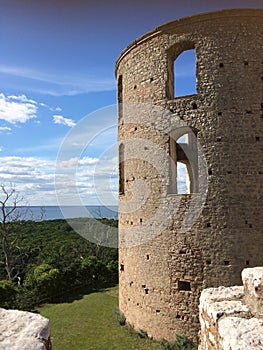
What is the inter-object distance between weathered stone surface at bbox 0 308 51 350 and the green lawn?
24.6 feet

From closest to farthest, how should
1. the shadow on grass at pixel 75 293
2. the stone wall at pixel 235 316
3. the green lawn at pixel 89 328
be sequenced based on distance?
the stone wall at pixel 235 316 → the green lawn at pixel 89 328 → the shadow on grass at pixel 75 293

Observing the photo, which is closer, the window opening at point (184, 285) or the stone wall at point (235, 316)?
the stone wall at point (235, 316)

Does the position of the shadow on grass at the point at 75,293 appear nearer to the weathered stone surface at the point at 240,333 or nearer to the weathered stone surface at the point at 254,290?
the weathered stone surface at the point at 254,290

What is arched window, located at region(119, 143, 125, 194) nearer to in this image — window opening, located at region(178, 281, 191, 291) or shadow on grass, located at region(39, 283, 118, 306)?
window opening, located at region(178, 281, 191, 291)

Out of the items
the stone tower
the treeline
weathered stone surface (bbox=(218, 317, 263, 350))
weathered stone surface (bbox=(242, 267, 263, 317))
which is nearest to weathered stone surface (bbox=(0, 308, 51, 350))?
weathered stone surface (bbox=(218, 317, 263, 350))

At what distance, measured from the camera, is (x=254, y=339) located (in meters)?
2.25

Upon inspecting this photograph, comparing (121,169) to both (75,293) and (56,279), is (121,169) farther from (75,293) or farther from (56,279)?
(75,293)

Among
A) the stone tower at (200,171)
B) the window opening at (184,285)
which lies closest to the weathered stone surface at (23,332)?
the stone tower at (200,171)

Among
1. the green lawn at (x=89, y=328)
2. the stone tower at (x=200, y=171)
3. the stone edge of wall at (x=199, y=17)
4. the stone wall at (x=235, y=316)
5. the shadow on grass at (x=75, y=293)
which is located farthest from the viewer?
the shadow on grass at (x=75, y=293)

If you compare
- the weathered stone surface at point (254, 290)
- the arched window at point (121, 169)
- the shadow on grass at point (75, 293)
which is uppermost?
the arched window at point (121, 169)

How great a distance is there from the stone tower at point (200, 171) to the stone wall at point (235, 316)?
477 centimetres

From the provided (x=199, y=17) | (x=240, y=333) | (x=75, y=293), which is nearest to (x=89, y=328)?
(x=75, y=293)

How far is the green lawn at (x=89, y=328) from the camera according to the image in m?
8.72

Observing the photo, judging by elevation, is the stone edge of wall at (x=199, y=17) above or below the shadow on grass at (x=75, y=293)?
above
